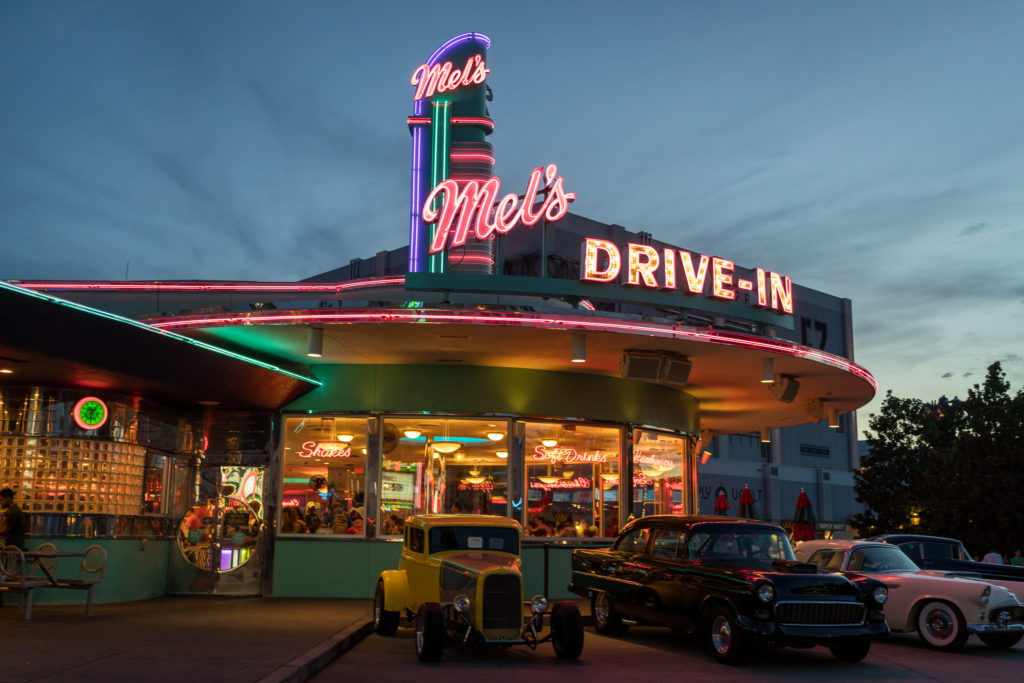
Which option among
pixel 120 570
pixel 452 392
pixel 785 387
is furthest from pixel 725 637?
pixel 120 570

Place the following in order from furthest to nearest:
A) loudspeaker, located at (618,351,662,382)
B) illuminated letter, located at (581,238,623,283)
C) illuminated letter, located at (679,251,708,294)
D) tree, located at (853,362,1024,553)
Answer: tree, located at (853,362,1024,553), loudspeaker, located at (618,351,662,382), illuminated letter, located at (679,251,708,294), illuminated letter, located at (581,238,623,283)

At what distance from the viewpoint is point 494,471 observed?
17875 millimetres

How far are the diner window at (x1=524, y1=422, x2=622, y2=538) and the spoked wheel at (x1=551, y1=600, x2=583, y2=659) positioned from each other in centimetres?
703

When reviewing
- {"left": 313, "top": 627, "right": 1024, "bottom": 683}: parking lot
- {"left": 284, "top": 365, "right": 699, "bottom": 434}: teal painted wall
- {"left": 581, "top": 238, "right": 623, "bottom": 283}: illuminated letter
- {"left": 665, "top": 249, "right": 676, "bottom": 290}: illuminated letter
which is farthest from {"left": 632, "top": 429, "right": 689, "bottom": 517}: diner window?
{"left": 313, "top": 627, "right": 1024, "bottom": 683}: parking lot

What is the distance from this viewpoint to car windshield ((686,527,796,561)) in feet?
39.1

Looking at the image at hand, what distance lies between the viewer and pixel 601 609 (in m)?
13.4

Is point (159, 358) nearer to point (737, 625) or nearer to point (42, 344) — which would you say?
point (42, 344)

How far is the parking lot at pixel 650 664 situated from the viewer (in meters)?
9.74

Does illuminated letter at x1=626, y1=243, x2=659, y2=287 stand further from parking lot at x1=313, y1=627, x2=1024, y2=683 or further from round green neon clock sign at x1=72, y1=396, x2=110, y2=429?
round green neon clock sign at x1=72, y1=396, x2=110, y2=429

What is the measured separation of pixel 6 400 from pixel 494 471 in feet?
26.9

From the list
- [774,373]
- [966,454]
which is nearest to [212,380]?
[774,373]

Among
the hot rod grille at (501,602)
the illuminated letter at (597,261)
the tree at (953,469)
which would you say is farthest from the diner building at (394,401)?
the tree at (953,469)

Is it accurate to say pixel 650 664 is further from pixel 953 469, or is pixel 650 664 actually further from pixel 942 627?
pixel 953 469

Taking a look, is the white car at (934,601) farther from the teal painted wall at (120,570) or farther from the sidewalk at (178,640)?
the teal painted wall at (120,570)
